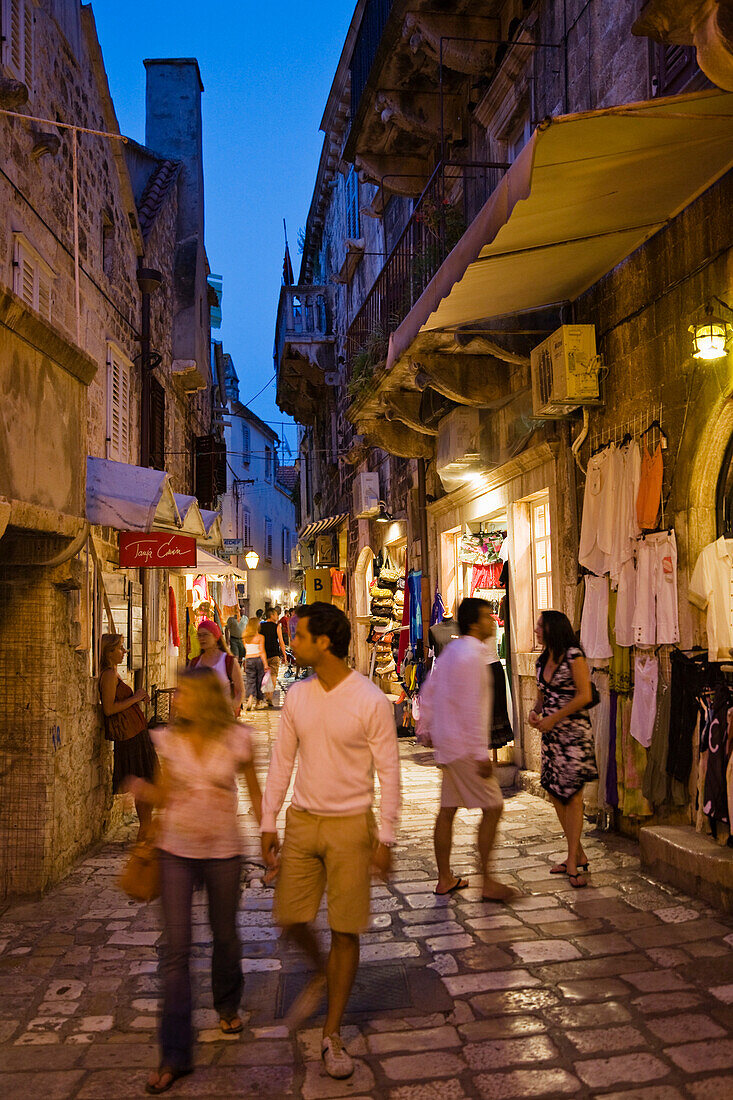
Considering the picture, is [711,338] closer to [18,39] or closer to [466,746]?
[466,746]

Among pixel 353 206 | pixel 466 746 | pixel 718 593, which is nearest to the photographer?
pixel 466 746

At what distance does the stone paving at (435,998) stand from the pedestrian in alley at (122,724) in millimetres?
1179

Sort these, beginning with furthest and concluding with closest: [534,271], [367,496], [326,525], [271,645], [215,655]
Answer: [326,525], [271,645], [367,496], [215,655], [534,271]

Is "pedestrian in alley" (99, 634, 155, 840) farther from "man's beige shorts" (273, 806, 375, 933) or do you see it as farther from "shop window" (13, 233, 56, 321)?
"man's beige shorts" (273, 806, 375, 933)

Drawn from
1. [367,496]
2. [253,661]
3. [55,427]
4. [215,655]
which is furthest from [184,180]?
[55,427]

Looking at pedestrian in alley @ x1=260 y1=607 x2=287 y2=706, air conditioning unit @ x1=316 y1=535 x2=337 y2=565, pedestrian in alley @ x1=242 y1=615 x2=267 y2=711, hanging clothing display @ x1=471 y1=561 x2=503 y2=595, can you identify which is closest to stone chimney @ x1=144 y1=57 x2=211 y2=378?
pedestrian in alley @ x1=242 y1=615 x2=267 y2=711

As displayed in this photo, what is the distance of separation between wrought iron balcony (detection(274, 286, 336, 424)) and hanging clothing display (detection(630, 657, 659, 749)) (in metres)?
18.6

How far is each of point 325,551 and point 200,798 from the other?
851 inches

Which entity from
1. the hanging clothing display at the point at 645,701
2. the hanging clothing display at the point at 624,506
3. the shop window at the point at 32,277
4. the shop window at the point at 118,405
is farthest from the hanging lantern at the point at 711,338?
the shop window at the point at 118,405

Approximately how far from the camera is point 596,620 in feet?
24.1

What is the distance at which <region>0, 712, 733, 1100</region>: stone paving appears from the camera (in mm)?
3477

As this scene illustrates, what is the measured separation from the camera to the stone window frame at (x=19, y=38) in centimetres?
680

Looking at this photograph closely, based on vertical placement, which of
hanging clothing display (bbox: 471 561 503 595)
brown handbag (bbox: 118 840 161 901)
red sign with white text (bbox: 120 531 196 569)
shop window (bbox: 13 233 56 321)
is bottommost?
brown handbag (bbox: 118 840 161 901)

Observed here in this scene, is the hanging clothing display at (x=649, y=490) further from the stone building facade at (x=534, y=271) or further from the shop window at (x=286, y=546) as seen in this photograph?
the shop window at (x=286, y=546)
